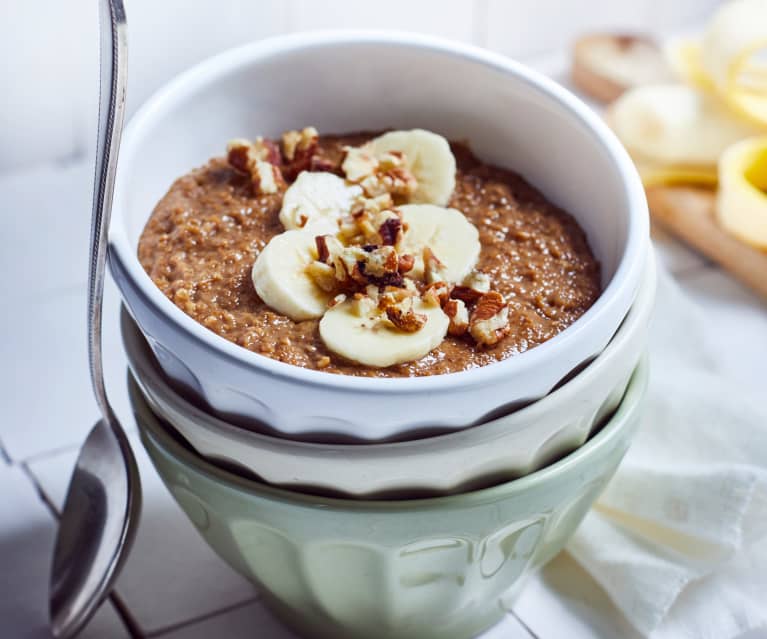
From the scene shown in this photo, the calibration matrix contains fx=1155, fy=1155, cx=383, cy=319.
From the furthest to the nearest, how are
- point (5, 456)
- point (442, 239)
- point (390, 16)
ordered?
point (390, 16), point (5, 456), point (442, 239)

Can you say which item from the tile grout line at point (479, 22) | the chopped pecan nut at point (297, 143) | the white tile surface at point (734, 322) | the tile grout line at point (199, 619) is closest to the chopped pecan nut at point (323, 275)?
the chopped pecan nut at point (297, 143)

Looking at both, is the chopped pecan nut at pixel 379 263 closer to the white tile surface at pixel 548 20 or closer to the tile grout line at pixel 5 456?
the tile grout line at pixel 5 456

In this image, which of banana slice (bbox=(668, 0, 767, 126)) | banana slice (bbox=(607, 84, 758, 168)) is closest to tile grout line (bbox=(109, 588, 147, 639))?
banana slice (bbox=(607, 84, 758, 168))

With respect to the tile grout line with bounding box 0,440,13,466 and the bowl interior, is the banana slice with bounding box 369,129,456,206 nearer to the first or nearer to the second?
the bowl interior

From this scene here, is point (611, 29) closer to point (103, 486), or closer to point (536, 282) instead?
point (536, 282)

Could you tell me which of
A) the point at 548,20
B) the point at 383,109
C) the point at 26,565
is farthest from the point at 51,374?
the point at 548,20

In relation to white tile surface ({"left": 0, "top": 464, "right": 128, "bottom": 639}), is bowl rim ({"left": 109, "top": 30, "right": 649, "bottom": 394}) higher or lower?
higher

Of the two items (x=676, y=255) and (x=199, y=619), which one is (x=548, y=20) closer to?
(x=676, y=255)
